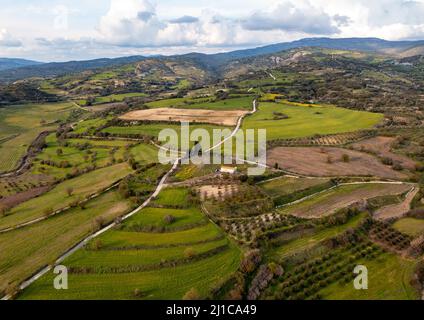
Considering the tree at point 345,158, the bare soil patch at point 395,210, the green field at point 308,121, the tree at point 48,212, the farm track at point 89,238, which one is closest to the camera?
the farm track at point 89,238

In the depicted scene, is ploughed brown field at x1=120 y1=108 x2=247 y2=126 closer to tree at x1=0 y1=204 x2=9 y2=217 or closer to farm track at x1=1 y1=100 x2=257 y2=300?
farm track at x1=1 y1=100 x2=257 y2=300

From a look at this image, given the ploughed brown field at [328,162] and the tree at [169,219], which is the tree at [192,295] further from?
the ploughed brown field at [328,162]

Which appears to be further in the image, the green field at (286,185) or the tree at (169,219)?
the green field at (286,185)

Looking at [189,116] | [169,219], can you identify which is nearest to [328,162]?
[169,219]

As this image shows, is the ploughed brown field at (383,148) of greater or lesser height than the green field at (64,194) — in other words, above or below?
above

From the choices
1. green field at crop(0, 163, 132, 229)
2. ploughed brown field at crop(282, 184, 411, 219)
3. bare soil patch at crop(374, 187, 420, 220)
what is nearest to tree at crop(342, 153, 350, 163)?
ploughed brown field at crop(282, 184, 411, 219)

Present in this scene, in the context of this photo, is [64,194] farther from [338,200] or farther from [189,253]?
[338,200]

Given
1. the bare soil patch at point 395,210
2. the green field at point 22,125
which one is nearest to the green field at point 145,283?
the bare soil patch at point 395,210
